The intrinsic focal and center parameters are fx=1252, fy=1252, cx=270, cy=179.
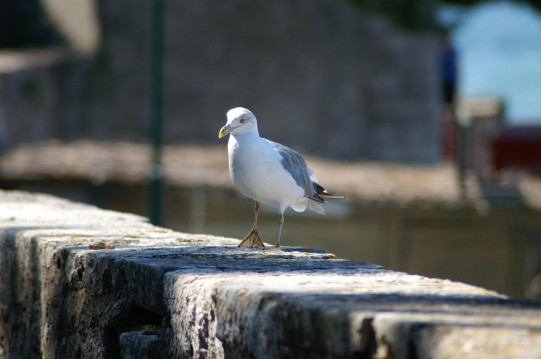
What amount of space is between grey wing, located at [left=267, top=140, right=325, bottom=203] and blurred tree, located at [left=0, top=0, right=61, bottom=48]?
1733cm

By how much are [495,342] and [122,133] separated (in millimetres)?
18661

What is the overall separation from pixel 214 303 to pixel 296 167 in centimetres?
138

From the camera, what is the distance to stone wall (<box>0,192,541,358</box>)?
2477 mm

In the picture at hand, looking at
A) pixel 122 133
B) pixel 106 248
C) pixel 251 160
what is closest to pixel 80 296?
pixel 106 248

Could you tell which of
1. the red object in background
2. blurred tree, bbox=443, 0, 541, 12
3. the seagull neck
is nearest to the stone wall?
the seagull neck

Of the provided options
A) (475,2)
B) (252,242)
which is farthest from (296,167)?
(475,2)

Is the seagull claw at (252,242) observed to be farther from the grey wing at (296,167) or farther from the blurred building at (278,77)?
the blurred building at (278,77)

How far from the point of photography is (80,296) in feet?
11.9

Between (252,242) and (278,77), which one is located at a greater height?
(278,77)

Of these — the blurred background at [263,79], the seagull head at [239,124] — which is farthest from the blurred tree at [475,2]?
the seagull head at [239,124]

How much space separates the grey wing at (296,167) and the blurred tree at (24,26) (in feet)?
56.8

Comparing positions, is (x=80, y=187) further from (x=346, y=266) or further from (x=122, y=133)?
(x=346, y=266)

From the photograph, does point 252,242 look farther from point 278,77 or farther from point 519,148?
point 278,77

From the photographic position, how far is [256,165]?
4.11 metres
